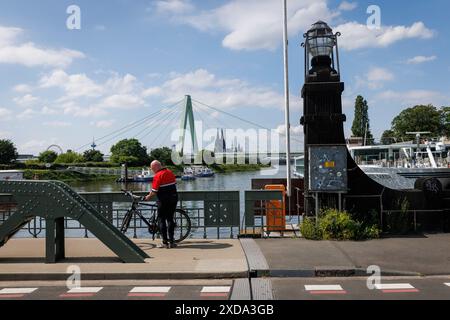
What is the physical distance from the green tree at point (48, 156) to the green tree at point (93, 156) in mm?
7154

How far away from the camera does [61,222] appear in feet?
27.1

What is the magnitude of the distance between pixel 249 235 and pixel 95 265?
3692 mm

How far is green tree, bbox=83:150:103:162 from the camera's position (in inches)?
4461

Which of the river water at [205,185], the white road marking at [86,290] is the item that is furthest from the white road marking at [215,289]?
the river water at [205,185]

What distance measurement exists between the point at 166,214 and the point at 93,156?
110 meters

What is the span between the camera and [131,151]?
112 metres

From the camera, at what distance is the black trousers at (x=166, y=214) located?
9070 mm

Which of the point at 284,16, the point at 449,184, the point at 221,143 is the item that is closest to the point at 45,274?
the point at 449,184

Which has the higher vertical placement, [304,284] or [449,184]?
[449,184]

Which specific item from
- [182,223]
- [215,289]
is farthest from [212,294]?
[182,223]

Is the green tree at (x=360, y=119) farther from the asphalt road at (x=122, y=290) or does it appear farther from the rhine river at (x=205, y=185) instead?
the asphalt road at (x=122, y=290)
